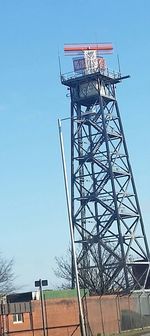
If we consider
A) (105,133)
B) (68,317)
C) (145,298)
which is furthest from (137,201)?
(68,317)

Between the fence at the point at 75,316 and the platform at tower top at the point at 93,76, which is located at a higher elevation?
the platform at tower top at the point at 93,76

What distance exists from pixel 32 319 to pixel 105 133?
2977cm

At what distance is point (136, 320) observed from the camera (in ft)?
203

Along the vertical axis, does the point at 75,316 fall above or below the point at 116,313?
below

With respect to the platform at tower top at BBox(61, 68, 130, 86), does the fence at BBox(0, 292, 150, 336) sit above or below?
below

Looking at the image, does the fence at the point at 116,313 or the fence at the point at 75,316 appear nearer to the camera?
the fence at the point at 75,316

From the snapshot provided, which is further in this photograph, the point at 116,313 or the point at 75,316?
the point at 116,313

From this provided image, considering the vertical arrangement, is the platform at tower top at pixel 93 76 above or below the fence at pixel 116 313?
above

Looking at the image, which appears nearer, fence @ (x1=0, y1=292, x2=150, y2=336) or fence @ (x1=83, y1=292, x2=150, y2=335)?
fence @ (x1=0, y1=292, x2=150, y2=336)

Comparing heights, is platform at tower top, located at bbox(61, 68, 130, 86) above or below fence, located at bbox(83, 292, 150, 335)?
above

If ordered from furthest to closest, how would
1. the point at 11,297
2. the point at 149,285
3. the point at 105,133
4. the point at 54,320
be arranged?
1. the point at 149,285
2. the point at 105,133
3. the point at 11,297
4. the point at 54,320

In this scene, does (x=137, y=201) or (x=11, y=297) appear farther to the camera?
(x=137, y=201)

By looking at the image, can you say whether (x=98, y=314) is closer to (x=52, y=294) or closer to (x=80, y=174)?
(x=52, y=294)

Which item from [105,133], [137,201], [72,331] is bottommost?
[72,331]
